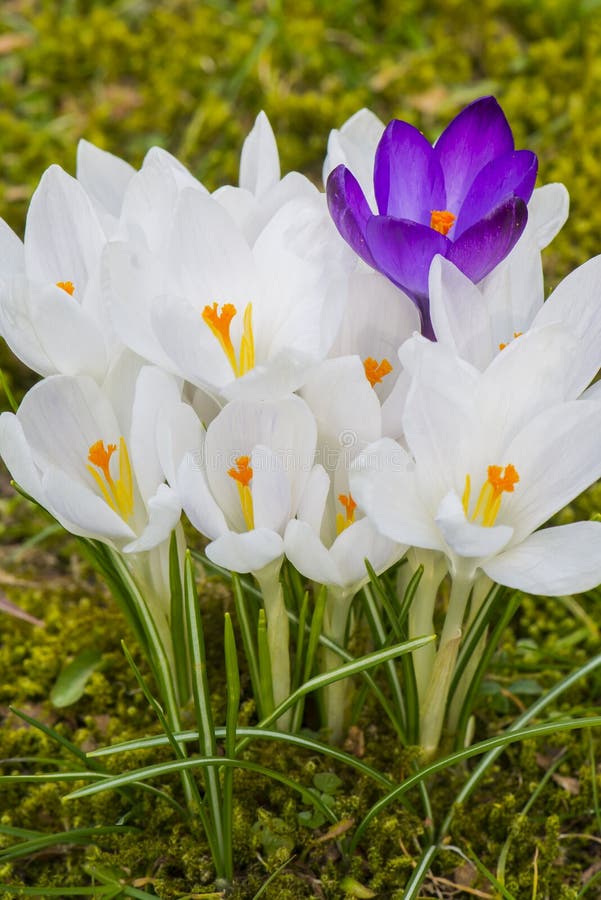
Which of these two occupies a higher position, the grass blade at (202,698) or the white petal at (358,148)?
the white petal at (358,148)

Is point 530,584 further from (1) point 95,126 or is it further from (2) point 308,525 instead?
(1) point 95,126

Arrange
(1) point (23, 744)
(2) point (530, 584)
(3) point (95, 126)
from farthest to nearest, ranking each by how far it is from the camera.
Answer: (3) point (95, 126), (1) point (23, 744), (2) point (530, 584)

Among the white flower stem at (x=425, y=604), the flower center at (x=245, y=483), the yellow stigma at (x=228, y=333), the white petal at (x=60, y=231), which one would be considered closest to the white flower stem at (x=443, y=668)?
the white flower stem at (x=425, y=604)

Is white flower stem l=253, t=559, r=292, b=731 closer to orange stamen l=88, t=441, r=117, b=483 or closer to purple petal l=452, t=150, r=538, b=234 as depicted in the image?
orange stamen l=88, t=441, r=117, b=483

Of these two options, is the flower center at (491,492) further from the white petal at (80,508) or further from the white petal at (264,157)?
the white petal at (264,157)

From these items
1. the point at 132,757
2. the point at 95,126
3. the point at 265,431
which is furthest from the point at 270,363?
the point at 95,126

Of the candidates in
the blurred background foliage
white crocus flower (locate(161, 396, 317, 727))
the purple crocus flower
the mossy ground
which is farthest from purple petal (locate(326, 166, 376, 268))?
the blurred background foliage

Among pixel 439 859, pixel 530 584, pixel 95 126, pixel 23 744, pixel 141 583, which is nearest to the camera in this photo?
pixel 530 584
